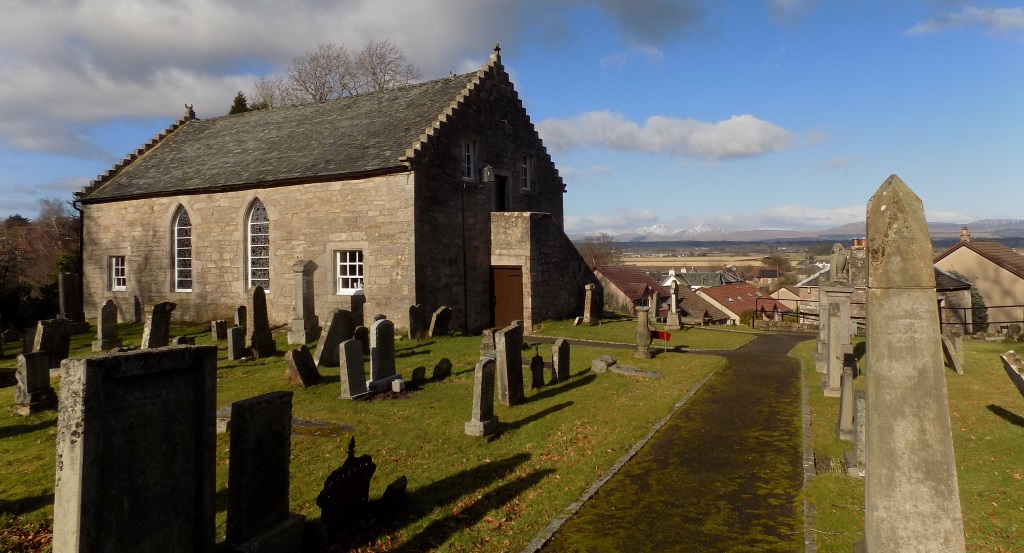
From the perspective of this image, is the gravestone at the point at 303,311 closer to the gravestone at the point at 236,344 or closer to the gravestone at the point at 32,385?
the gravestone at the point at 236,344

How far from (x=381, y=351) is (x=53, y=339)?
8.33m

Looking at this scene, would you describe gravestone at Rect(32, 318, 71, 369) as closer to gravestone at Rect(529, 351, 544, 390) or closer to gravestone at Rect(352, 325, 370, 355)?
gravestone at Rect(352, 325, 370, 355)

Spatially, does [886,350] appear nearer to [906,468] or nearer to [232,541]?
[906,468]

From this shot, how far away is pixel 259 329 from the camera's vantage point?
16.8 meters

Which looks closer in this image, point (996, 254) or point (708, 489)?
point (708, 489)

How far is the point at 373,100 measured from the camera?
26.2 m

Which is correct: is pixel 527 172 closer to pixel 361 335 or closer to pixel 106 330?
pixel 361 335

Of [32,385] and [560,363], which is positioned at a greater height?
[32,385]

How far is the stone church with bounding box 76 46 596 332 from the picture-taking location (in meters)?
20.8

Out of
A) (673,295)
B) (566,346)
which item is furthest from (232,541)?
(673,295)

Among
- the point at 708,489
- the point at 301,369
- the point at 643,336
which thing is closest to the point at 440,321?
the point at 643,336

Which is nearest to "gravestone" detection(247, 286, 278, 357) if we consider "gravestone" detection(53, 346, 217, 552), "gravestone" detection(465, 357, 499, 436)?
"gravestone" detection(465, 357, 499, 436)

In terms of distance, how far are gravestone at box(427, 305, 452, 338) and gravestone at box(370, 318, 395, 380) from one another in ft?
21.2

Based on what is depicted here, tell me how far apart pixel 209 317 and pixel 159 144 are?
11.6 m
